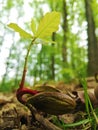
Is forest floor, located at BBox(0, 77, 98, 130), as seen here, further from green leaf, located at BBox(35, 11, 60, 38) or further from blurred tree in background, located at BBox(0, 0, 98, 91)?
blurred tree in background, located at BBox(0, 0, 98, 91)

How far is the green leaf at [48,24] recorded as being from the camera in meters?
0.71

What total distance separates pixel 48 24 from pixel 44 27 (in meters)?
0.01

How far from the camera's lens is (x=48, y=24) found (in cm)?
72

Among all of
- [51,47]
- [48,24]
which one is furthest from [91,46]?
[48,24]

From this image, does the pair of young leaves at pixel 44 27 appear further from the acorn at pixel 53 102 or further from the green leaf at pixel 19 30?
the acorn at pixel 53 102

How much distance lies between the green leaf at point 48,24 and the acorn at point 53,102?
0.17 meters

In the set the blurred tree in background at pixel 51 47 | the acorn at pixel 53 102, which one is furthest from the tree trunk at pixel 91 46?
the acorn at pixel 53 102

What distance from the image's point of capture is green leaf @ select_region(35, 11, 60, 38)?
71 centimetres

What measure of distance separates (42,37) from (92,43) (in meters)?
3.72

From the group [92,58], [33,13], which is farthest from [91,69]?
[33,13]

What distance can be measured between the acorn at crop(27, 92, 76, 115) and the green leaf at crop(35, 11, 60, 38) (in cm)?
17

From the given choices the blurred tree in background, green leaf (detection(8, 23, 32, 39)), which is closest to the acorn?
green leaf (detection(8, 23, 32, 39))

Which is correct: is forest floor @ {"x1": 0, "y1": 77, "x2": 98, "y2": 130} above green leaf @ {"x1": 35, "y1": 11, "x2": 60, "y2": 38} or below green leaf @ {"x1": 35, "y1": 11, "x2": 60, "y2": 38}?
below

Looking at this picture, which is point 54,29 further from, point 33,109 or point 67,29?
point 67,29
